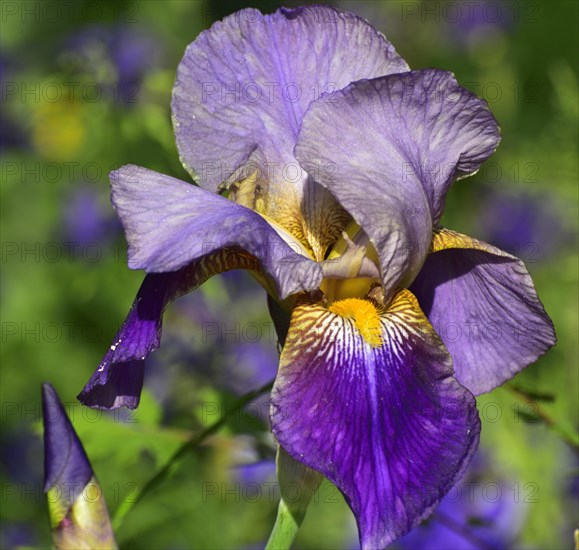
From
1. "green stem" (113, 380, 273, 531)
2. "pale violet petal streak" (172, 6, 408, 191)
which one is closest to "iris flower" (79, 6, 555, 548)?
"pale violet petal streak" (172, 6, 408, 191)

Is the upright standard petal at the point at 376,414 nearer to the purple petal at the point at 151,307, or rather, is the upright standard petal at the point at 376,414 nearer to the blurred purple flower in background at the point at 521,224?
the purple petal at the point at 151,307

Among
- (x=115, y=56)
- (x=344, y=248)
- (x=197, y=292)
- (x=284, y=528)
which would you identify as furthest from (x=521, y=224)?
(x=284, y=528)

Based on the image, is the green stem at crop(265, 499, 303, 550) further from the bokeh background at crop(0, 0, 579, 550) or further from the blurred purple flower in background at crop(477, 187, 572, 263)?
the blurred purple flower in background at crop(477, 187, 572, 263)

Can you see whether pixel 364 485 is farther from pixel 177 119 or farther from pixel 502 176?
pixel 502 176

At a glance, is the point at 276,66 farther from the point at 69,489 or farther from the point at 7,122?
the point at 7,122

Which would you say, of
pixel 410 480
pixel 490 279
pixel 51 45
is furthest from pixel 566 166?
pixel 51 45

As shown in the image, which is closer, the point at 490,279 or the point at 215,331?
the point at 490,279

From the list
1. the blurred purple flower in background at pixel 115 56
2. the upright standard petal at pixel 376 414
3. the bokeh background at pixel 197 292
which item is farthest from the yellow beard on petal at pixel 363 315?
the blurred purple flower in background at pixel 115 56
